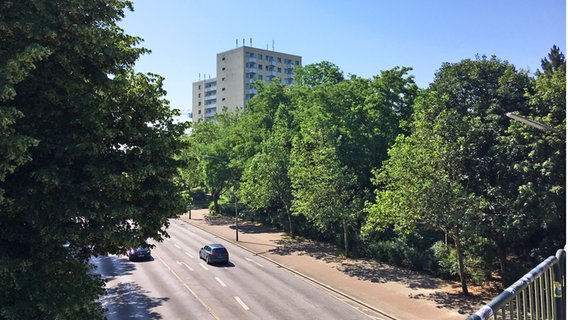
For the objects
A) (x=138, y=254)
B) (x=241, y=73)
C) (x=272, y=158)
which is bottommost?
(x=138, y=254)

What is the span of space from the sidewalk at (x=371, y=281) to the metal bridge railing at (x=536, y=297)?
16485mm

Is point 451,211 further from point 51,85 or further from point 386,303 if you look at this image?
point 51,85

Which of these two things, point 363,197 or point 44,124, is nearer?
point 44,124

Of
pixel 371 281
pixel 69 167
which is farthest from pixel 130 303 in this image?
pixel 371 281

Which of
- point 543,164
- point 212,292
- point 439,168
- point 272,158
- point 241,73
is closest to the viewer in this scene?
point 543,164

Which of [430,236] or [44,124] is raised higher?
[44,124]

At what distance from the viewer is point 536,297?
161 inches

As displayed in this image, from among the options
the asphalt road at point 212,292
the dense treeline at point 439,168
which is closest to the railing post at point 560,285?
the dense treeline at point 439,168

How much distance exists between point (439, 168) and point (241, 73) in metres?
98.2

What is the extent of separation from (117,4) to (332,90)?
26527 millimetres

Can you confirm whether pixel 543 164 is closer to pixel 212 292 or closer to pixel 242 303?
pixel 242 303

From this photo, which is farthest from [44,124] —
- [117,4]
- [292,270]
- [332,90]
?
[332,90]

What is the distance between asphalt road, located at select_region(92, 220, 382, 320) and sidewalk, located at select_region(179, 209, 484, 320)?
3.78 ft

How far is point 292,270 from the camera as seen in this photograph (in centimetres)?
2922
